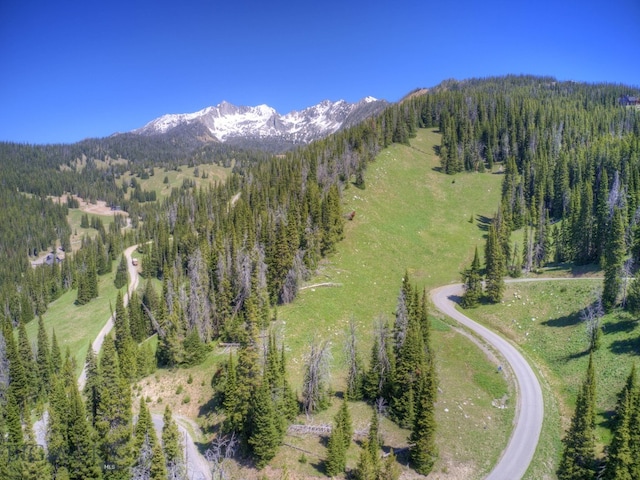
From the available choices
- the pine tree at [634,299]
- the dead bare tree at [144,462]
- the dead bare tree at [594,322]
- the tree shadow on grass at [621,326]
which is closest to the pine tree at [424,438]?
the dead bare tree at [144,462]

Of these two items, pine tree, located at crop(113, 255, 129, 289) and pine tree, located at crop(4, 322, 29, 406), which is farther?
pine tree, located at crop(113, 255, 129, 289)

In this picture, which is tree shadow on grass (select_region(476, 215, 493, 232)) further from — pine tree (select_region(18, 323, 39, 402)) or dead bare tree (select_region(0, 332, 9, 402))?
dead bare tree (select_region(0, 332, 9, 402))

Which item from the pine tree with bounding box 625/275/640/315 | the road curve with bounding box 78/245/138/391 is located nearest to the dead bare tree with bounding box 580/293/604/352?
the pine tree with bounding box 625/275/640/315

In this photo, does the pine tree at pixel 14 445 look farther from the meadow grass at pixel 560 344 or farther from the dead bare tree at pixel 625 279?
the dead bare tree at pixel 625 279

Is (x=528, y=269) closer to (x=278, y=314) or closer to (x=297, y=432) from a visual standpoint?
(x=278, y=314)

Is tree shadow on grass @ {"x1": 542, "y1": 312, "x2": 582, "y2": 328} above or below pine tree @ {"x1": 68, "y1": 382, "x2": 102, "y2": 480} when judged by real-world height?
above

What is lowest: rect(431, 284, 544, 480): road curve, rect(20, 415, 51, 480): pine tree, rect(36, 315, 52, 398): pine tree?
rect(36, 315, 52, 398): pine tree

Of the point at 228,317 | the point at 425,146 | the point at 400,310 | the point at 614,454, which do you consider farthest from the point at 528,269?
the point at 425,146
